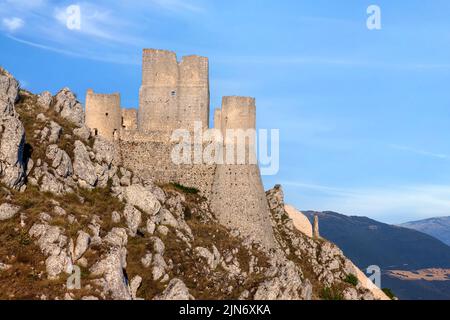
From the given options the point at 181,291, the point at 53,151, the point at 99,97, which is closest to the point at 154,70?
the point at 99,97

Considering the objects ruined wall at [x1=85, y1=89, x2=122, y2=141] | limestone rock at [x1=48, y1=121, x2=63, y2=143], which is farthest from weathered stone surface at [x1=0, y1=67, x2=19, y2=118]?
ruined wall at [x1=85, y1=89, x2=122, y2=141]

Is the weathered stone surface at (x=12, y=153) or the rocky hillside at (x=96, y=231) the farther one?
the weathered stone surface at (x=12, y=153)

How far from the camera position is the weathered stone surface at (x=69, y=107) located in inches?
2339

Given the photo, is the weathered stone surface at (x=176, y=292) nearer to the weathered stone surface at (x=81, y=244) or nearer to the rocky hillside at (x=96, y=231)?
the rocky hillside at (x=96, y=231)

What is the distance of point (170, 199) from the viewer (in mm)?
57656

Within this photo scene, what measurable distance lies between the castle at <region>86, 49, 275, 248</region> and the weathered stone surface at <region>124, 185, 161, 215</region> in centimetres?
1055

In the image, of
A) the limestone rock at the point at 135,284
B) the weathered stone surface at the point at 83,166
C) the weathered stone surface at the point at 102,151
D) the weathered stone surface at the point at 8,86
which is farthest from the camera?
the weathered stone surface at the point at 8,86

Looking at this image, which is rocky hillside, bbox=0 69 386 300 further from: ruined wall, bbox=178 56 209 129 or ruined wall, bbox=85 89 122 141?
ruined wall, bbox=178 56 209 129

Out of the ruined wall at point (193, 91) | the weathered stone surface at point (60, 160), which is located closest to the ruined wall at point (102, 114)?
the ruined wall at point (193, 91)

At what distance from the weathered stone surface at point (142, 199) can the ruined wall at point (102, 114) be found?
13.1 m
